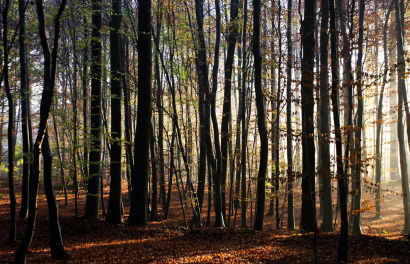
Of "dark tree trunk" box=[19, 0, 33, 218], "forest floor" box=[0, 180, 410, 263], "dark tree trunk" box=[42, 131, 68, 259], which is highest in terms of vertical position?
"dark tree trunk" box=[19, 0, 33, 218]

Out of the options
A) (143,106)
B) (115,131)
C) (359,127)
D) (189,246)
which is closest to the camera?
(359,127)

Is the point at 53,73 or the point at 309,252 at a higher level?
the point at 53,73

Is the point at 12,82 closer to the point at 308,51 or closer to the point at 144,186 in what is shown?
the point at 144,186

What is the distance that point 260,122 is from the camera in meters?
9.07

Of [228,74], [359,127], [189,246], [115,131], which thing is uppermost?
[228,74]

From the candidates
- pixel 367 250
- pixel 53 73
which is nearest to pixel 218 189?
pixel 367 250

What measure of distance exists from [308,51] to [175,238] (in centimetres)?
715

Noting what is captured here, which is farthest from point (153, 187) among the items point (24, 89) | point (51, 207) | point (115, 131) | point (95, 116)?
point (51, 207)

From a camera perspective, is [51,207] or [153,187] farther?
[153,187]

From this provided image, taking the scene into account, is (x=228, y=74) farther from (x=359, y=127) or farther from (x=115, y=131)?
(x=359, y=127)

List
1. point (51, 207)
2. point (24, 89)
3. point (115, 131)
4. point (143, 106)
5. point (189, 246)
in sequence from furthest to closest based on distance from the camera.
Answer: point (115, 131), point (143, 106), point (24, 89), point (189, 246), point (51, 207)

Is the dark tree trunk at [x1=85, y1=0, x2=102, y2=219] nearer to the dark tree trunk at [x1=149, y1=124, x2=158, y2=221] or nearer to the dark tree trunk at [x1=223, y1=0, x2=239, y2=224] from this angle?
the dark tree trunk at [x1=149, y1=124, x2=158, y2=221]

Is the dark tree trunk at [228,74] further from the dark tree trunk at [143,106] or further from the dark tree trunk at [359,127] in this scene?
the dark tree trunk at [359,127]

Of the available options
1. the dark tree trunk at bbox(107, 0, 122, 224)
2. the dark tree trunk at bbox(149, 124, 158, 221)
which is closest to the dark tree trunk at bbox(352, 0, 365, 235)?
the dark tree trunk at bbox(107, 0, 122, 224)
